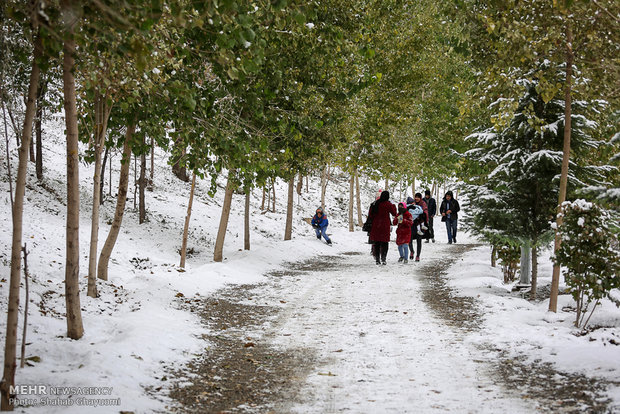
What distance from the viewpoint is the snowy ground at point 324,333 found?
4.79 meters

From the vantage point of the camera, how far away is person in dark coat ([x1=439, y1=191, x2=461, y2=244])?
69.5ft

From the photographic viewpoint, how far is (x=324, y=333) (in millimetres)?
7305

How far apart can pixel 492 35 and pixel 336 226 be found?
915 inches

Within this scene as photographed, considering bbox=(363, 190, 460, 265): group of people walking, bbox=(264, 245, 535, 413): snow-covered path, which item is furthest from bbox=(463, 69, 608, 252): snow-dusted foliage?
bbox=(363, 190, 460, 265): group of people walking

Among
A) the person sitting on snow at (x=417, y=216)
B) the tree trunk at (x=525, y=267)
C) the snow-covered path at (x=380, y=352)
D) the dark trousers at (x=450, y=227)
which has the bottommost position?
the snow-covered path at (x=380, y=352)

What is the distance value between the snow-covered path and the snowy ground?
0.06ft

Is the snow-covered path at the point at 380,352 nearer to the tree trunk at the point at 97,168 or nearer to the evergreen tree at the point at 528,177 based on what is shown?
the evergreen tree at the point at 528,177

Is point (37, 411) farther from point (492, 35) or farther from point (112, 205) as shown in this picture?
point (112, 205)

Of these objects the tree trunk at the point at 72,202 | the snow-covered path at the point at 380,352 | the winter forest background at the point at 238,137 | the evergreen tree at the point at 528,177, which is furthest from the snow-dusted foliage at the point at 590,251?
the tree trunk at the point at 72,202

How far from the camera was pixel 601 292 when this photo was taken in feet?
21.9

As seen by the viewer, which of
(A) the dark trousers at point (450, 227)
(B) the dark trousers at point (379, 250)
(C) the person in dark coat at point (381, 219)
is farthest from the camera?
(A) the dark trousers at point (450, 227)

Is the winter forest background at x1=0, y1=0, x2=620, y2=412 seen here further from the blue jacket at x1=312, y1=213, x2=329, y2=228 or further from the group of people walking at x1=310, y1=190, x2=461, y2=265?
the blue jacket at x1=312, y1=213, x2=329, y2=228

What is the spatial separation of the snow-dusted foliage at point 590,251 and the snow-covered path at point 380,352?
1870mm

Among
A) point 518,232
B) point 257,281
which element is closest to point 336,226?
point 257,281
